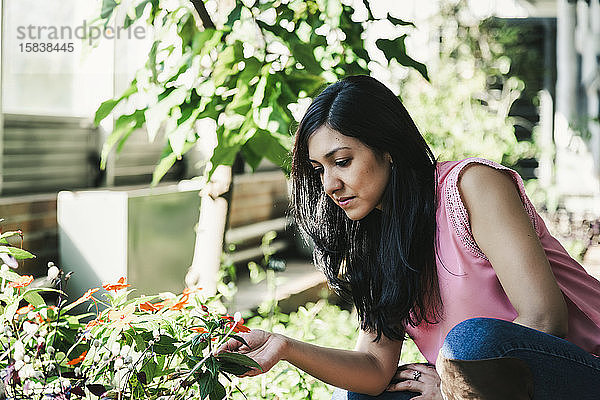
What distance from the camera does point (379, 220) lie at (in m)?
1.69

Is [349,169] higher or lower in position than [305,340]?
higher

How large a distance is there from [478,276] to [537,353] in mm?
289

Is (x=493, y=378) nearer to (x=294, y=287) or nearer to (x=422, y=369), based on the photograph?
(x=422, y=369)

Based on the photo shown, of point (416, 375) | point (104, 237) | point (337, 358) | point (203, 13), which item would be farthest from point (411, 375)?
point (104, 237)

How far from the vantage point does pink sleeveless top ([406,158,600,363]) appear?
1467 millimetres

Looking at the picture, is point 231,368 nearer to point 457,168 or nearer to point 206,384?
point 206,384

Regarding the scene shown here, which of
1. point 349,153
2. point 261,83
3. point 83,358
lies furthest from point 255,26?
point 83,358

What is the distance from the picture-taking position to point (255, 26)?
1.80 metres

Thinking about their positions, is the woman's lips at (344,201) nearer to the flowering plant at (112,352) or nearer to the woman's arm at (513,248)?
the woman's arm at (513,248)

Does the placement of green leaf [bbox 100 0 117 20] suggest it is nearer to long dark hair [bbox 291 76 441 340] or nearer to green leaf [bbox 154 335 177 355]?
long dark hair [bbox 291 76 441 340]

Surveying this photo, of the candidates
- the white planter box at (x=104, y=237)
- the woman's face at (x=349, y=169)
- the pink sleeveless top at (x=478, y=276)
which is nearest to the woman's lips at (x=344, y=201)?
the woman's face at (x=349, y=169)

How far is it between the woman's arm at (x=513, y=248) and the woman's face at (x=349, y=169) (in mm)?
166

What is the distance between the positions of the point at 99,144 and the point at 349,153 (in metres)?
2.05

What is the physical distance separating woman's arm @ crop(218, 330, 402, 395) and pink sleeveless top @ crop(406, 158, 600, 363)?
A: 18 centimetres
